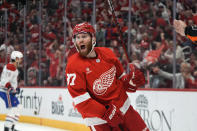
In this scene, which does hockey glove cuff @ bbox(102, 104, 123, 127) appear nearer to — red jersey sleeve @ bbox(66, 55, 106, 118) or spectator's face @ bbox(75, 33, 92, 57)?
red jersey sleeve @ bbox(66, 55, 106, 118)

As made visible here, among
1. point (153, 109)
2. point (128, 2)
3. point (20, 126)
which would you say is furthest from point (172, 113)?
point (20, 126)

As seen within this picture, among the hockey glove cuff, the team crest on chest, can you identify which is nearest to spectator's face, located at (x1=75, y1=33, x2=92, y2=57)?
the team crest on chest

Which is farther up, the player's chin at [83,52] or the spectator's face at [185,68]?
the player's chin at [83,52]

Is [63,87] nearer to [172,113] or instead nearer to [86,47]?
[172,113]

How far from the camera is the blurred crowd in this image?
581 centimetres

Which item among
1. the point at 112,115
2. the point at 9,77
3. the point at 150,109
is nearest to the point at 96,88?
the point at 112,115

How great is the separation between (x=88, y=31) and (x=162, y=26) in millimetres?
3067

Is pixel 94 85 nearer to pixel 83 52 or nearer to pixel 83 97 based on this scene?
pixel 83 97

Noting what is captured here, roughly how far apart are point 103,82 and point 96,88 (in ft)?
0.25

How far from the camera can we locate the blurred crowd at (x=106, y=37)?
5.81 metres

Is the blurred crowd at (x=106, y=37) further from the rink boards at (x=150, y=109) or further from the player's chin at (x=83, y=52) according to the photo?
the player's chin at (x=83, y=52)

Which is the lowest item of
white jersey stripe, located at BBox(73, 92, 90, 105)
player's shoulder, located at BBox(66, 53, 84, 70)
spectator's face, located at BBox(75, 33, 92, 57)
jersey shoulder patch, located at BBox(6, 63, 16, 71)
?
jersey shoulder patch, located at BBox(6, 63, 16, 71)

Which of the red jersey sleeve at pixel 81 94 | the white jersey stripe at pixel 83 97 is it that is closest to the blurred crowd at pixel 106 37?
the red jersey sleeve at pixel 81 94

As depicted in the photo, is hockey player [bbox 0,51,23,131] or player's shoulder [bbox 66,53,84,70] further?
hockey player [bbox 0,51,23,131]
